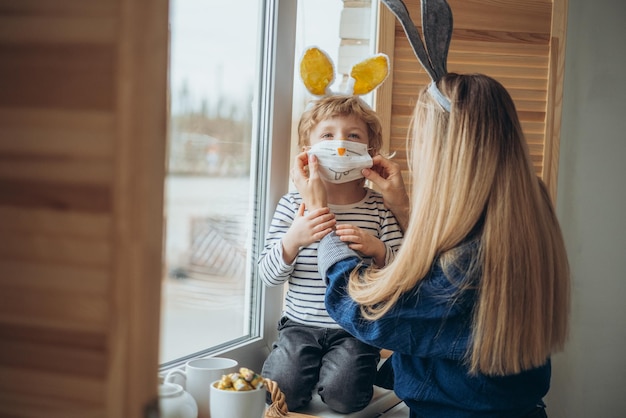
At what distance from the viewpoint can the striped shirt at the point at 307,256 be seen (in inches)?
59.1

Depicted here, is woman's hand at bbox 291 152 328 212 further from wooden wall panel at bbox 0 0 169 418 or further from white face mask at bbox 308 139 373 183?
wooden wall panel at bbox 0 0 169 418

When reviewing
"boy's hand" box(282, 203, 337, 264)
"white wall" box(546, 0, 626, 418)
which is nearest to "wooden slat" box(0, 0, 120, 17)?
"boy's hand" box(282, 203, 337, 264)

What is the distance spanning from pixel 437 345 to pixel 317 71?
74cm

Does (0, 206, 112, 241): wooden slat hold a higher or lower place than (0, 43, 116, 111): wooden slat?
lower

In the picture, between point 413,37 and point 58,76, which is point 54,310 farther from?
point 413,37

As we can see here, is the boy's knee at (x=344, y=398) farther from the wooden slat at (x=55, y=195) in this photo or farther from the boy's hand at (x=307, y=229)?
the wooden slat at (x=55, y=195)

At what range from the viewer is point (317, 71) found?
1.53 m

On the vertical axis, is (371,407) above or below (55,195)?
below

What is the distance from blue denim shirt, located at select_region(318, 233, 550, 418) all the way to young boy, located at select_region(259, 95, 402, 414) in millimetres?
188

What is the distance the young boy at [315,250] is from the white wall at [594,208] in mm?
831

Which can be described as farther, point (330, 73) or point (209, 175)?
point (330, 73)

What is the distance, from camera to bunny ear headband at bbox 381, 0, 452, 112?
3.78 feet

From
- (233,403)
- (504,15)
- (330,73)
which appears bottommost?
(233,403)

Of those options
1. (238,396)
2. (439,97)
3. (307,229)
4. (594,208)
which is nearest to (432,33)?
(439,97)
